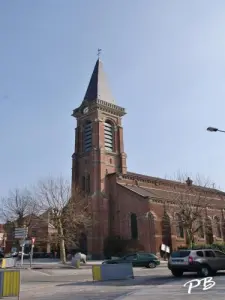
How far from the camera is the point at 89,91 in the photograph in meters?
56.2

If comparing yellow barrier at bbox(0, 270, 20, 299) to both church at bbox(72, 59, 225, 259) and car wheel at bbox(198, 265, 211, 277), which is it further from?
church at bbox(72, 59, 225, 259)

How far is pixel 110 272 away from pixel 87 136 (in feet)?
125

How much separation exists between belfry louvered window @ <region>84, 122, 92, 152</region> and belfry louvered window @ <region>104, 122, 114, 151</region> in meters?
2.70

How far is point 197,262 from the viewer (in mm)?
16672

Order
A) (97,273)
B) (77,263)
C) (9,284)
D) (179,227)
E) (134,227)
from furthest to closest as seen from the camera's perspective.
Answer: (179,227)
(134,227)
(77,263)
(97,273)
(9,284)

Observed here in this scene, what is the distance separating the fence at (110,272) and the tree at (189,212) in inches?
765

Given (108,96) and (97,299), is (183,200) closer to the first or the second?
(108,96)

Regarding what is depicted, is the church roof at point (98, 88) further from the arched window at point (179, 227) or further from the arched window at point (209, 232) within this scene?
the arched window at point (209, 232)

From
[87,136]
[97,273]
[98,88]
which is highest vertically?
[98,88]

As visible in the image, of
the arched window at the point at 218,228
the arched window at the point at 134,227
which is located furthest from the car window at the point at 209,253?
the arched window at the point at 218,228

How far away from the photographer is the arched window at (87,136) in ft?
171

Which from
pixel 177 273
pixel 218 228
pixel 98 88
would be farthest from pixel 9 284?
pixel 98 88

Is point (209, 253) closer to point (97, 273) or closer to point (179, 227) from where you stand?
point (97, 273)

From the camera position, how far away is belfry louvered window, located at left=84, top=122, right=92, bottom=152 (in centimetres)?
5212
